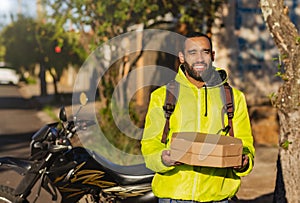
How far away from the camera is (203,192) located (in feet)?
11.9

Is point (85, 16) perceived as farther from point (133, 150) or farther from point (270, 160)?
point (270, 160)

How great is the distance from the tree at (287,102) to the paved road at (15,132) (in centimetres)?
310

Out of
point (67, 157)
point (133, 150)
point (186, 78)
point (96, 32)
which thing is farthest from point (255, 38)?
point (186, 78)

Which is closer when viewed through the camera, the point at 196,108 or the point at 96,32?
the point at 196,108

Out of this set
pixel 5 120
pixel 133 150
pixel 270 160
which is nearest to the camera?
pixel 133 150

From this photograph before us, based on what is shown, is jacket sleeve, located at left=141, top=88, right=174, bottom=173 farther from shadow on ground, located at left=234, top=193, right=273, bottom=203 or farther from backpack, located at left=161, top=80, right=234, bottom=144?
shadow on ground, located at left=234, top=193, right=273, bottom=203

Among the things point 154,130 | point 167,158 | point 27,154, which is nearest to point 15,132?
point 27,154

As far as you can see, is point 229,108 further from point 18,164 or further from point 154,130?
point 18,164

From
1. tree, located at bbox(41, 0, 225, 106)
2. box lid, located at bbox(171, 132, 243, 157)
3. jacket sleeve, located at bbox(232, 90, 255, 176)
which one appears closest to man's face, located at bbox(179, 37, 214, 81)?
jacket sleeve, located at bbox(232, 90, 255, 176)

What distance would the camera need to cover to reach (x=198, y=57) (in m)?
3.62

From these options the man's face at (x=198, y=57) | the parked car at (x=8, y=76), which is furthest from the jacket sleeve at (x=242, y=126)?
the parked car at (x=8, y=76)

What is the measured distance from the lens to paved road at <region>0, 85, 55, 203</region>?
9.43m

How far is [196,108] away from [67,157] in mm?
1875

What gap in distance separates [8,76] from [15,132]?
35135mm
